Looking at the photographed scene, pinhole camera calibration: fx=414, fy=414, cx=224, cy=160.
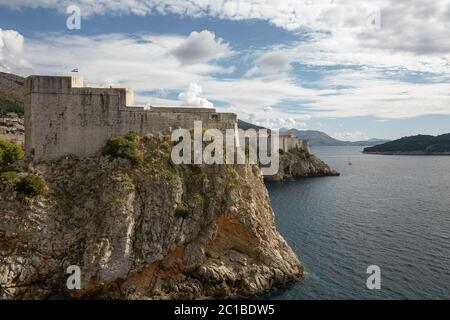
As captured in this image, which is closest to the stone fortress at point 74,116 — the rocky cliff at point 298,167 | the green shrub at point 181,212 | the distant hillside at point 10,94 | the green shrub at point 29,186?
the green shrub at point 29,186

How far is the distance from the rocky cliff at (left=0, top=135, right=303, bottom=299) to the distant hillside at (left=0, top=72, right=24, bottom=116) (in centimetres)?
9073

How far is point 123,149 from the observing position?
3703 cm

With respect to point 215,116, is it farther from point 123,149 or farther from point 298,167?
point 298,167

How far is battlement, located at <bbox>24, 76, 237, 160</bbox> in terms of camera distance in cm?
3775

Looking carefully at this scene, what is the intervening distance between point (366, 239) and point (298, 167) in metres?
74.7

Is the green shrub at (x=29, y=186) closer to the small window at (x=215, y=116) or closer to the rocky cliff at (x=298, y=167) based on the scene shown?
the small window at (x=215, y=116)

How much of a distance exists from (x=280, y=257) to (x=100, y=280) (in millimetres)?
16216

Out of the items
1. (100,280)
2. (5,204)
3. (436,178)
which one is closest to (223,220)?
(100,280)

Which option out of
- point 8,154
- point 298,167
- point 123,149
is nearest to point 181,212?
point 123,149

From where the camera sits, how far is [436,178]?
11506cm

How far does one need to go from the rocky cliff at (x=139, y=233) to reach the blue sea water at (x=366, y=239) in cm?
475

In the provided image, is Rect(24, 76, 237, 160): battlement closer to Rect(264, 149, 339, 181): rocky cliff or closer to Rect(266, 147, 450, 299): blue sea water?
Rect(266, 147, 450, 299): blue sea water

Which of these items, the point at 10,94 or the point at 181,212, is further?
the point at 10,94
